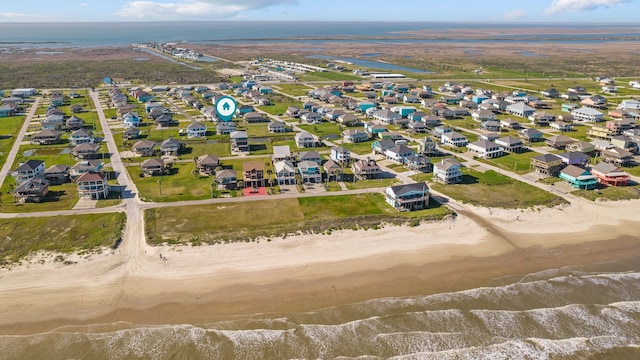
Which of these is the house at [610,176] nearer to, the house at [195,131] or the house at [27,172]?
the house at [195,131]

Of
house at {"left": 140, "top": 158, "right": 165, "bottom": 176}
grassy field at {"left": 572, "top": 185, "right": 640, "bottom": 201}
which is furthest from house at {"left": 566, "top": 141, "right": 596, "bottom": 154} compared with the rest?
house at {"left": 140, "top": 158, "right": 165, "bottom": 176}

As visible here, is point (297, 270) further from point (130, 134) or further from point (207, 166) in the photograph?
point (130, 134)

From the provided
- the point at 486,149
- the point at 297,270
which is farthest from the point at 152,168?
the point at 486,149

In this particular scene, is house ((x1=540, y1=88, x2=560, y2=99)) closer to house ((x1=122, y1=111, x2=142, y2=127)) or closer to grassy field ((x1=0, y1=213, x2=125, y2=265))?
house ((x1=122, y1=111, x2=142, y2=127))

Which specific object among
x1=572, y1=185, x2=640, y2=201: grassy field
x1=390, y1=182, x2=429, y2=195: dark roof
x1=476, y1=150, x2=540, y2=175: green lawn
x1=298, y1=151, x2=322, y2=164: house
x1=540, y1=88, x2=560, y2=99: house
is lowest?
x1=572, y1=185, x2=640, y2=201: grassy field

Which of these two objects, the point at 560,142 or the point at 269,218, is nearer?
the point at 269,218

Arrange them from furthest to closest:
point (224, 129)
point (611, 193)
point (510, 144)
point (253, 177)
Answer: point (224, 129), point (510, 144), point (253, 177), point (611, 193)
